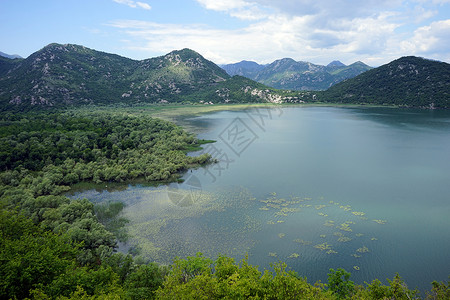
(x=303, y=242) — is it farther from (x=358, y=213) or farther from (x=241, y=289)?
(x=241, y=289)

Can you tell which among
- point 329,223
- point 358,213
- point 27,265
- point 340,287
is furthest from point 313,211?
point 27,265

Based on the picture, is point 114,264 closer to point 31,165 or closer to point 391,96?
point 31,165

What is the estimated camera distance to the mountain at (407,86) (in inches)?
5846

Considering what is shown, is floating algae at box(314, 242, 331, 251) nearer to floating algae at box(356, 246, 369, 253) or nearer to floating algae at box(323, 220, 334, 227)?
floating algae at box(356, 246, 369, 253)

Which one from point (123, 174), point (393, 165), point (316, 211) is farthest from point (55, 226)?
point (393, 165)

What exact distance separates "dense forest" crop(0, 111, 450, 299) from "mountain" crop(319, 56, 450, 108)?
149051 millimetres

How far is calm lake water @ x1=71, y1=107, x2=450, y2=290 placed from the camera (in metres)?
26.0

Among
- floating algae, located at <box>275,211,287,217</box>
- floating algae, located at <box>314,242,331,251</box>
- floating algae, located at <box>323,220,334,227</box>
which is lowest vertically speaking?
floating algae, located at <box>314,242,331,251</box>

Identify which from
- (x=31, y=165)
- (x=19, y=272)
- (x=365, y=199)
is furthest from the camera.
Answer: (x=31, y=165)

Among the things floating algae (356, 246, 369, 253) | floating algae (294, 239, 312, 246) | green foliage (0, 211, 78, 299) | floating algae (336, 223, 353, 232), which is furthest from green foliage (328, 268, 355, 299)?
green foliage (0, 211, 78, 299)

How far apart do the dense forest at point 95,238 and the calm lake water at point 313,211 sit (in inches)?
119

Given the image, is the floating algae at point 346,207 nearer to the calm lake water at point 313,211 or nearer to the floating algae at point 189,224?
the calm lake water at point 313,211

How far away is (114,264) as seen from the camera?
22984 mm

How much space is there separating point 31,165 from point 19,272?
38685 mm
